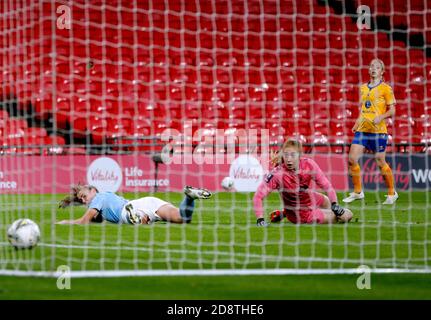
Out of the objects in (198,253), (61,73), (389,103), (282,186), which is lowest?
(198,253)

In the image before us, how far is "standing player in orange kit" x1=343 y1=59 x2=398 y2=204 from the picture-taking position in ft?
37.0

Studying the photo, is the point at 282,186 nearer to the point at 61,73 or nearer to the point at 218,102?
the point at 218,102

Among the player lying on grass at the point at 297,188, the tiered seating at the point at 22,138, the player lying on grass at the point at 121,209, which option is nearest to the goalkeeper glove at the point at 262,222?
the player lying on grass at the point at 297,188

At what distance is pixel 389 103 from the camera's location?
1123 centimetres

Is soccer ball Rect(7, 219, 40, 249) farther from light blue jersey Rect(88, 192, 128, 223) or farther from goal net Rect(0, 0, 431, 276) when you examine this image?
goal net Rect(0, 0, 431, 276)

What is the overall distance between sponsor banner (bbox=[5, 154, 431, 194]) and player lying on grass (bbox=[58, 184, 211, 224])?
212 inches

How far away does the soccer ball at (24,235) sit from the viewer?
6629mm

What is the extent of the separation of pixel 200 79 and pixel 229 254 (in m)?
9.87

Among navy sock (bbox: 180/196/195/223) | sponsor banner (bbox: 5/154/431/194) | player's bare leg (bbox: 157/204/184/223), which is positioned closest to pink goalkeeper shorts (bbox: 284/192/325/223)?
navy sock (bbox: 180/196/195/223)

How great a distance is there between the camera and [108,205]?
27.6ft

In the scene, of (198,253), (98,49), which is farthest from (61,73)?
(198,253)

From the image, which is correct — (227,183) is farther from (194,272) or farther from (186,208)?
(194,272)

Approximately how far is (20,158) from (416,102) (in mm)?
7611

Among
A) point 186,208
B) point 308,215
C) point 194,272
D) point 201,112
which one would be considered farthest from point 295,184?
point 201,112
